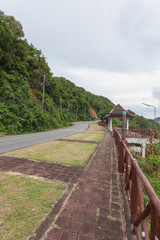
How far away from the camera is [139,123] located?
131 ft

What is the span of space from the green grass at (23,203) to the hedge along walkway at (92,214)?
0.35 metres

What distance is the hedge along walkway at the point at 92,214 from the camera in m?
1.82

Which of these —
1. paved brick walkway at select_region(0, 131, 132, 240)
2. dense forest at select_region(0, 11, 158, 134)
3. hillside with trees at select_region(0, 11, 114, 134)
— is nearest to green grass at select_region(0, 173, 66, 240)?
paved brick walkway at select_region(0, 131, 132, 240)

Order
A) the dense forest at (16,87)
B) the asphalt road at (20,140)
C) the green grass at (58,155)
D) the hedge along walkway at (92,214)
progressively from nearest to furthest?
the hedge along walkway at (92,214) → the green grass at (58,155) → the asphalt road at (20,140) → the dense forest at (16,87)

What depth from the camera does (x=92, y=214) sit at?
220 centimetres

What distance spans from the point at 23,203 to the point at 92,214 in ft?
4.77

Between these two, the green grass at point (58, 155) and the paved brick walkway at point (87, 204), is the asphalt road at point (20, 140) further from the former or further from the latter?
the paved brick walkway at point (87, 204)

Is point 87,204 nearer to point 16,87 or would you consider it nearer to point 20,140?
point 20,140

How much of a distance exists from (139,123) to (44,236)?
4351cm

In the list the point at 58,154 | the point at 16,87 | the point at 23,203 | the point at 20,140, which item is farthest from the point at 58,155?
the point at 16,87

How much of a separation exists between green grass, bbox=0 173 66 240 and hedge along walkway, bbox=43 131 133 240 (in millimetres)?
350

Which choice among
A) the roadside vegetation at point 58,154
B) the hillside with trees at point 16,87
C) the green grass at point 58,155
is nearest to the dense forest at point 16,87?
the hillside with trees at point 16,87

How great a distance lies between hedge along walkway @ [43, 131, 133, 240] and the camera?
182 cm

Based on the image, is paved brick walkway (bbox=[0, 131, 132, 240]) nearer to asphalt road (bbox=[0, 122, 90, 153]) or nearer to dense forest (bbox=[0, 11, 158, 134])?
asphalt road (bbox=[0, 122, 90, 153])
